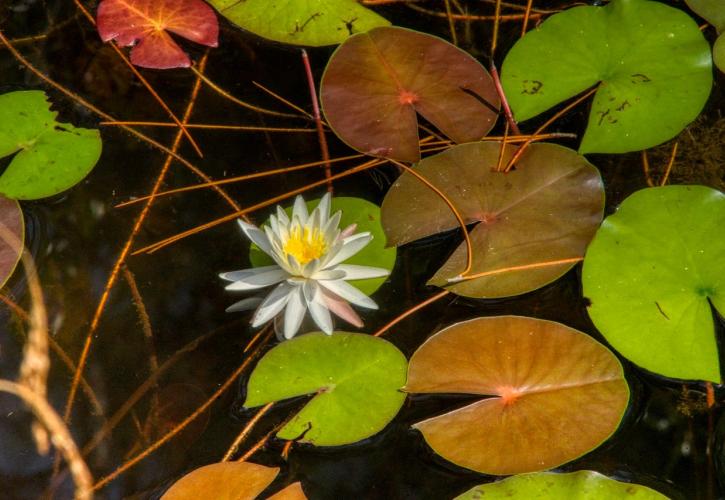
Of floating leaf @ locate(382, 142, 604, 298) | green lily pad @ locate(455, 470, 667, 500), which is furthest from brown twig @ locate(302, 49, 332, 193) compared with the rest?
green lily pad @ locate(455, 470, 667, 500)

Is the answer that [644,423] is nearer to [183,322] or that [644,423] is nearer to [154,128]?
Result: [183,322]

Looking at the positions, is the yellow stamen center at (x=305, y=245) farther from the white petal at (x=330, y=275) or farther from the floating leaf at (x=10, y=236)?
the floating leaf at (x=10, y=236)

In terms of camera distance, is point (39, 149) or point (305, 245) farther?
point (39, 149)

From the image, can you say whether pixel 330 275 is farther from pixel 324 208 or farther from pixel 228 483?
pixel 228 483

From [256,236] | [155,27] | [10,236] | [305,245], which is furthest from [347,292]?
[155,27]

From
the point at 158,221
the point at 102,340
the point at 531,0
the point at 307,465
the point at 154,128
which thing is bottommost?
the point at 307,465

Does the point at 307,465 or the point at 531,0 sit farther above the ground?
the point at 531,0

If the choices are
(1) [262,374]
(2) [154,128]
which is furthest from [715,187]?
(2) [154,128]
